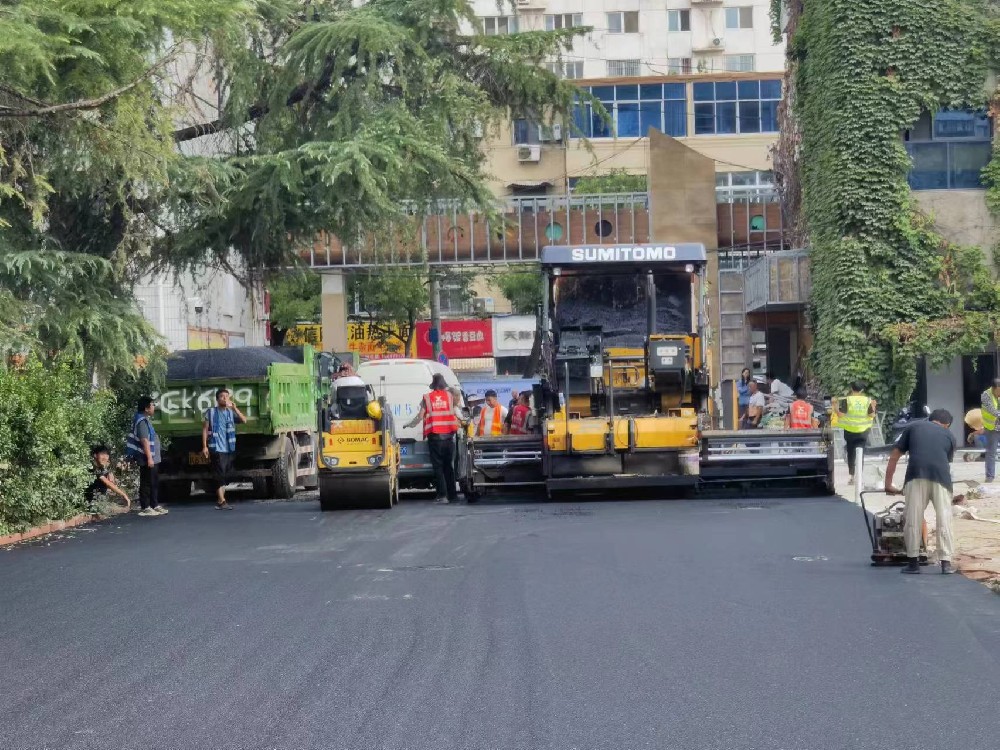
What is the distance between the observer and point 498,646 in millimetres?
9289

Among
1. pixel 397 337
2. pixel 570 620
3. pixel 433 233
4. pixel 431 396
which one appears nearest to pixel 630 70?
pixel 397 337

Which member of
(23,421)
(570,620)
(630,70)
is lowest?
(570,620)

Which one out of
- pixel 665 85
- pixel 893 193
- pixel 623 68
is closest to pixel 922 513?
pixel 893 193

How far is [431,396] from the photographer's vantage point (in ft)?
72.7

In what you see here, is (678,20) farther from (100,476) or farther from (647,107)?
(100,476)

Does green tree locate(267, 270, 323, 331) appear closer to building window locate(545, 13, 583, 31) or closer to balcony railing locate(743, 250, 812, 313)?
balcony railing locate(743, 250, 812, 313)

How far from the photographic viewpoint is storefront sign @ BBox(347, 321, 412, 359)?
Answer: 5775 cm

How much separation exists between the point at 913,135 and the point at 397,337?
90.4 ft

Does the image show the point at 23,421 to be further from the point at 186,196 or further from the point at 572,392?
the point at 572,392

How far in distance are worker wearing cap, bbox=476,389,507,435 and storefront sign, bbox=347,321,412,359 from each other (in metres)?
32.8

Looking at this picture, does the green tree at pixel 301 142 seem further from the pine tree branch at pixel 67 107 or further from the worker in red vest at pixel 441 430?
the pine tree branch at pixel 67 107

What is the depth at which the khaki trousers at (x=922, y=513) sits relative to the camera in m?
12.7

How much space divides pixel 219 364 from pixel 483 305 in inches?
1619

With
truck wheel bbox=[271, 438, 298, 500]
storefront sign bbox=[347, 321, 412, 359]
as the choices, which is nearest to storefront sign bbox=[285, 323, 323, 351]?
storefront sign bbox=[347, 321, 412, 359]
